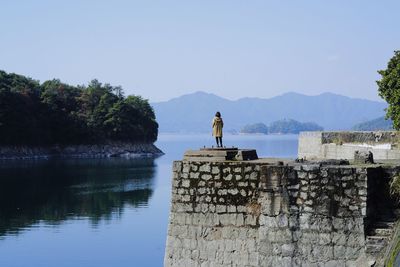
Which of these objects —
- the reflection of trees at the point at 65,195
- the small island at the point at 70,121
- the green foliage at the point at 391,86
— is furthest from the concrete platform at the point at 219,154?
the small island at the point at 70,121

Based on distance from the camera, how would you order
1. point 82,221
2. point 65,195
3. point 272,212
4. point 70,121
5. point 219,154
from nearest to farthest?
point 272,212 < point 219,154 < point 82,221 < point 65,195 < point 70,121

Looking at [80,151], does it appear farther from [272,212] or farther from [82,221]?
[272,212]

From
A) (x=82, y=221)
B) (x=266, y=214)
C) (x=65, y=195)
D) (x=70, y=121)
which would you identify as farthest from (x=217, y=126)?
(x=70, y=121)

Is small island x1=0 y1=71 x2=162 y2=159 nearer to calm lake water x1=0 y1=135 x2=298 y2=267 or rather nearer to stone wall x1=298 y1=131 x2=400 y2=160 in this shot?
calm lake water x1=0 y1=135 x2=298 y2=267

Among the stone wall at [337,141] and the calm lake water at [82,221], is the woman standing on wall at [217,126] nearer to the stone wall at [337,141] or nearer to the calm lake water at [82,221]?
the stone wall at [337,141]

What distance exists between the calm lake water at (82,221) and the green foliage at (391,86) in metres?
13.4

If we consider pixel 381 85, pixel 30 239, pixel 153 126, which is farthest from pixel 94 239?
pixel 153 126

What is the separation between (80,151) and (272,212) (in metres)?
127

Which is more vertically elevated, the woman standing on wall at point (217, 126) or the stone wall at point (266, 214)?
the woman standing on wall at point (217, 126)

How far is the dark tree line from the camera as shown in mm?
117375

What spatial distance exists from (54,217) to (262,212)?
38035mm

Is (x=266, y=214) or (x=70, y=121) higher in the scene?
(x=70, y=121)

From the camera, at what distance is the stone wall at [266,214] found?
938cm

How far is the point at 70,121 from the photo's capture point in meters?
132
